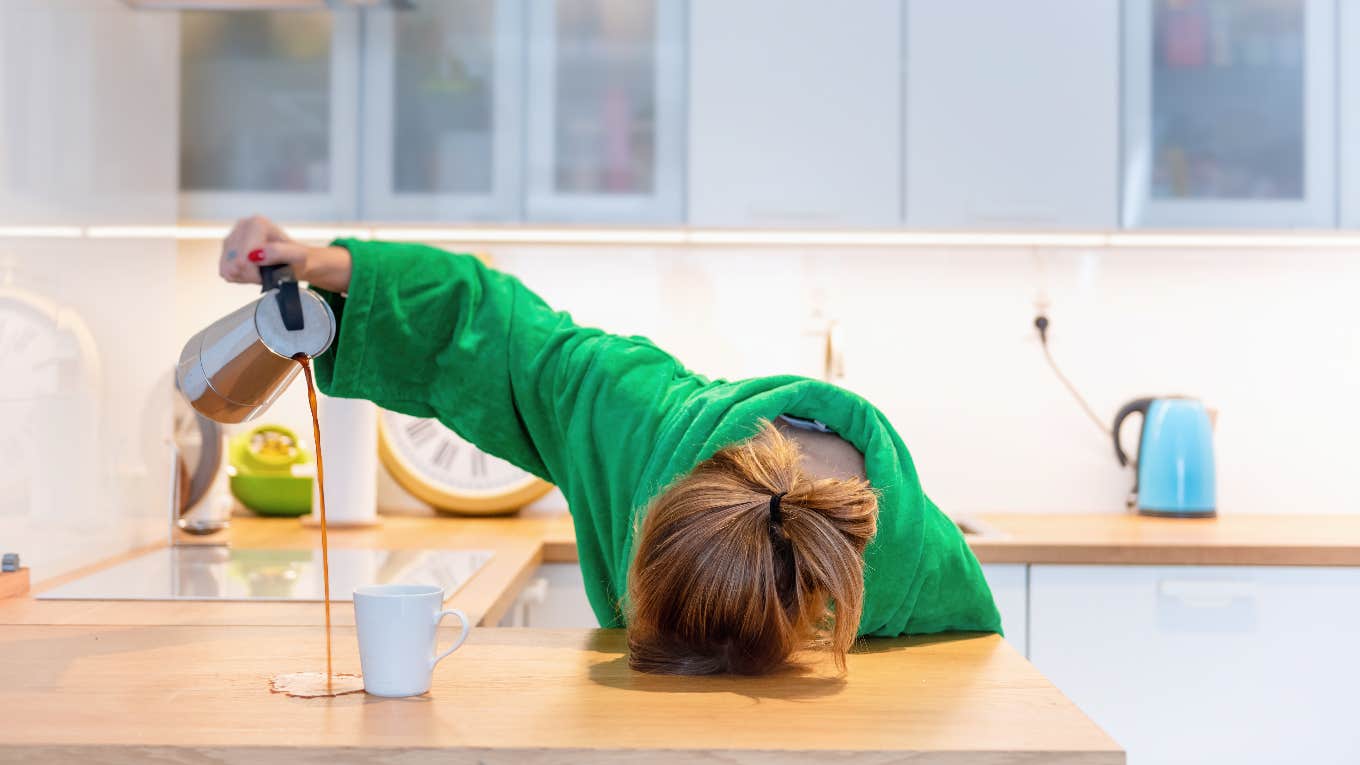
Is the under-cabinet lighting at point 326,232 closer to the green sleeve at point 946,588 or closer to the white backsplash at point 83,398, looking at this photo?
the white backsplash at point 83,398

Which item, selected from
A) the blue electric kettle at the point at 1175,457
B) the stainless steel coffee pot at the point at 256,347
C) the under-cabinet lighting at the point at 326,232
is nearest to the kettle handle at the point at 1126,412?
the blue electric kettle at the point at 1175,457

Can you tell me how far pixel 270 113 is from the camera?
8.10ft

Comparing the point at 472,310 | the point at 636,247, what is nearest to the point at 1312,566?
the point at 636,247

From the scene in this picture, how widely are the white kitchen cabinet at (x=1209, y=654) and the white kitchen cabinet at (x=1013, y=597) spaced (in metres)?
0.02

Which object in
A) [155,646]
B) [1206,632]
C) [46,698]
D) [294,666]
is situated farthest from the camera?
[1206,632]

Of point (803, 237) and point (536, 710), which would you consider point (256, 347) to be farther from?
point (803, 237)

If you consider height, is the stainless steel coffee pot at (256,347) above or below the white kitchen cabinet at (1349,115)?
below

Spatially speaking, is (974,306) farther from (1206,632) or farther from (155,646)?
(155,646)

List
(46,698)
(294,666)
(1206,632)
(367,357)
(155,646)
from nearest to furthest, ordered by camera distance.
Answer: (46,698) < (294,666) < (155,646) < (367,357) < (1206,632)

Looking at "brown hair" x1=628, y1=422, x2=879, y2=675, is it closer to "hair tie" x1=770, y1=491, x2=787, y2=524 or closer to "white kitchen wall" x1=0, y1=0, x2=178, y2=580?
"hair tie" x1=770, y1=491, x2=787, y2=524

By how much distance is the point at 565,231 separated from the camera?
265cm

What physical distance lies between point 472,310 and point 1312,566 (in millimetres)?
1551

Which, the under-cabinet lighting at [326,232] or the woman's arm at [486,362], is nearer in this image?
the woman's arm at [486,362]

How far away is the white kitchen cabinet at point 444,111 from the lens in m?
2.45
